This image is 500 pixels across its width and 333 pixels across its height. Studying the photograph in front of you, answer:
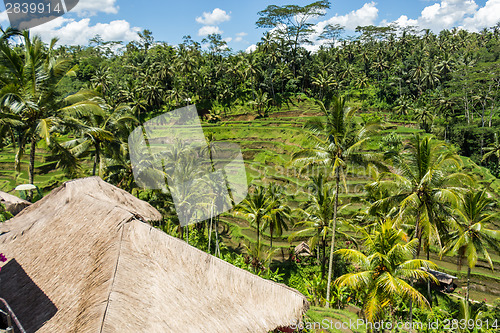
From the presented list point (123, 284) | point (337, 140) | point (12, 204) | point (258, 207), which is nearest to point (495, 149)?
point (258, 207)

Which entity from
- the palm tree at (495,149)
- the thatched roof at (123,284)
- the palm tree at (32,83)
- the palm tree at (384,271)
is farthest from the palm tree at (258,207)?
the palm tree at (495,149)

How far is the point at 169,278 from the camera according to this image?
4145mm

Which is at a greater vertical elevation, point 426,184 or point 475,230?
point 426,184

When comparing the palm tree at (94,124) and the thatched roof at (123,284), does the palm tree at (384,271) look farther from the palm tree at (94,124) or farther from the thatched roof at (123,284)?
A: the palm tree at (94,124)

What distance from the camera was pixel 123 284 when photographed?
351 centimetres

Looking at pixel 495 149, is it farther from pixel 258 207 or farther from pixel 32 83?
pixel 32 83

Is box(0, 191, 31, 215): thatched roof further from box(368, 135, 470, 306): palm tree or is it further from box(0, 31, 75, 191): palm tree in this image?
box(368, 135, 470, 306): palm tree

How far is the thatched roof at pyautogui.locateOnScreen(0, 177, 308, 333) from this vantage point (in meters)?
3.37

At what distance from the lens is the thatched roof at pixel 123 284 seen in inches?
133

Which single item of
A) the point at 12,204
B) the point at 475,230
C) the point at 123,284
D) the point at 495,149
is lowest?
the point at 475,230

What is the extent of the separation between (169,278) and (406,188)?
962cm

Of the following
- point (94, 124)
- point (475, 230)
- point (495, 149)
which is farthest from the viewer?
point (495, 149)

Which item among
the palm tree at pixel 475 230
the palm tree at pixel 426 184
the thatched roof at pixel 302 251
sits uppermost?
Result: the palm tree at pixel 426 184

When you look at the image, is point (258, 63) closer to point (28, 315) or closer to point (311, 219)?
point (311, 219)
